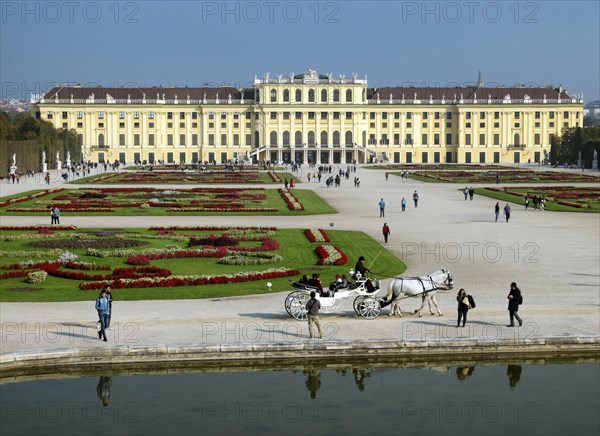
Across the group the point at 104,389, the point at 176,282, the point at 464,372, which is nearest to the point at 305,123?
the point at 176,282

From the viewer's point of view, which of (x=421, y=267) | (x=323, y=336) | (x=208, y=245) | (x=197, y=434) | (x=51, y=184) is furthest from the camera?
(x=51, y=184)

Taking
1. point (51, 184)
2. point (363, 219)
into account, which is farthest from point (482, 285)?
point (51, 184)

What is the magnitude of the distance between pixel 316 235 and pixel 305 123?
318ft

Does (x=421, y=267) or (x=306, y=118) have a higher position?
(x=306, y=118)

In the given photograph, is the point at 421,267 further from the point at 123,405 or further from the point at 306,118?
the point at 306,118

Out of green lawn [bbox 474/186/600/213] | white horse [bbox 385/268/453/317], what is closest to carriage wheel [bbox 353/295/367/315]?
white horse [bbox 385/268/453/317]

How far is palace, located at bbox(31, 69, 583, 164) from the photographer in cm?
12850

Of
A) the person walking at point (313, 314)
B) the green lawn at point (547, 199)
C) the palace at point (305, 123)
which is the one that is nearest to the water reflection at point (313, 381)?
the person walking at point (313, 314)

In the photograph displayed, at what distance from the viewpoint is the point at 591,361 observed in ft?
56.5

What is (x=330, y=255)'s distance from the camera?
28344 millimetres

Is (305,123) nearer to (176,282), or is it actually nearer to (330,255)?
(330,255)

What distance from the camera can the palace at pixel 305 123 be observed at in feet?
422

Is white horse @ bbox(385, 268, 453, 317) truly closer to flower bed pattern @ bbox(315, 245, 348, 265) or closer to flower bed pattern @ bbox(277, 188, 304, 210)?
flower bed pattern @ bbox(315, 245, 348, 265)

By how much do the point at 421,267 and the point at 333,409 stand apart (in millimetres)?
12440
